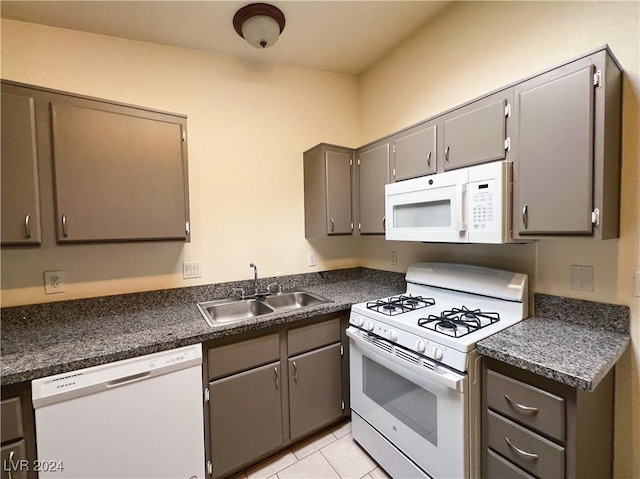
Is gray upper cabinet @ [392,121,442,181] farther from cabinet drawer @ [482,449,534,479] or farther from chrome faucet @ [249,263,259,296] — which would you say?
cabinet drawer @ [482,449,534,479]

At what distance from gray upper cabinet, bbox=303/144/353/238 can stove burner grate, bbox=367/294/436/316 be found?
2.33 ft

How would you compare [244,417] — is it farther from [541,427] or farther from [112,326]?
[541,427]

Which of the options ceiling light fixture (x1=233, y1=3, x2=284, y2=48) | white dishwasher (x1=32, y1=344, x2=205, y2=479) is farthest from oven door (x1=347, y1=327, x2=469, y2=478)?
ceiling light fixture (x1=233, y1=3, x2=284, y2=48)

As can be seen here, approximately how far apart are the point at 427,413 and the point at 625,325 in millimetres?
960

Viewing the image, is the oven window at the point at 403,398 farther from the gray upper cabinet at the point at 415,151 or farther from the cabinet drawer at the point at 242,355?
the gray upper cabinet at the point at 415,151

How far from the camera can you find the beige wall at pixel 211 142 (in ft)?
5.04

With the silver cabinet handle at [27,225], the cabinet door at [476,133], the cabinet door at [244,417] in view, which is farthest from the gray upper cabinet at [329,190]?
the silver cabinet handle at [27,225]

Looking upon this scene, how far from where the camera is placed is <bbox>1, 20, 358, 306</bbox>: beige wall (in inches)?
60.5

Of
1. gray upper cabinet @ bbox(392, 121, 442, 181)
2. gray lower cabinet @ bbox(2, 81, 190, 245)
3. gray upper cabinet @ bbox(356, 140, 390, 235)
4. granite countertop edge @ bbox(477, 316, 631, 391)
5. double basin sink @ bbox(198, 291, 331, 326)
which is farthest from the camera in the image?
gray upper cabinet @ bbox(356, 140, 390, 235)

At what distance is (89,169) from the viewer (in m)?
1.37

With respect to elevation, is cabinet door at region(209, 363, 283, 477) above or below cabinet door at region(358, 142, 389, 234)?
below

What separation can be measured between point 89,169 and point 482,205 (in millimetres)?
2013

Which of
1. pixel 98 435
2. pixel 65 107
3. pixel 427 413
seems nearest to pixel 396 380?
pixel 427 413

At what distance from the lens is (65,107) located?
132 centimetres
